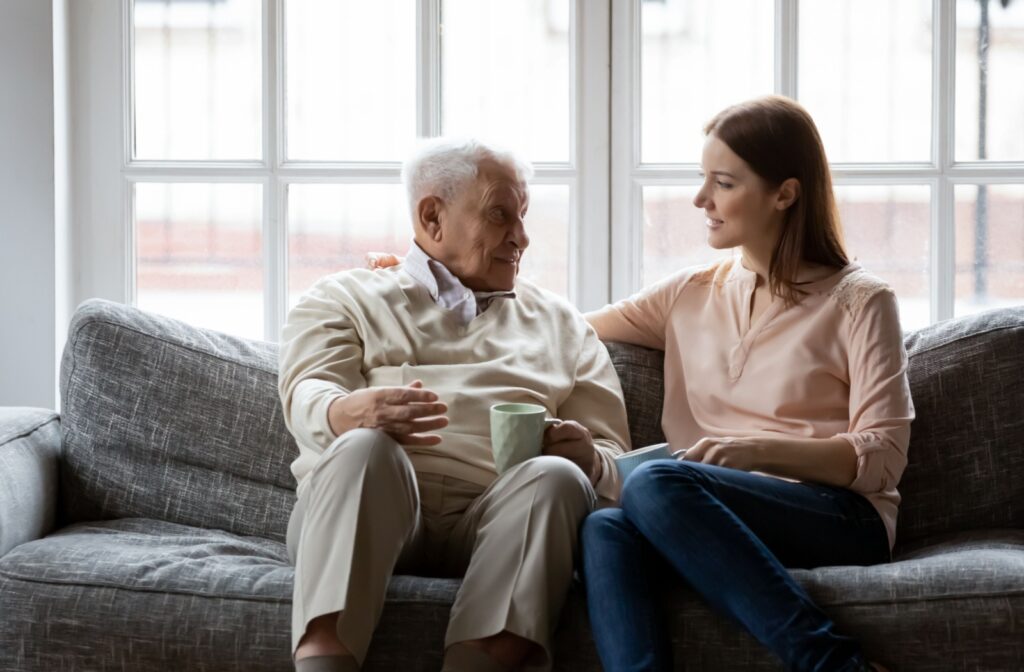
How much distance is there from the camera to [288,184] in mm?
2959

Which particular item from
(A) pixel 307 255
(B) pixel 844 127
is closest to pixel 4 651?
(A) pixel 307 255

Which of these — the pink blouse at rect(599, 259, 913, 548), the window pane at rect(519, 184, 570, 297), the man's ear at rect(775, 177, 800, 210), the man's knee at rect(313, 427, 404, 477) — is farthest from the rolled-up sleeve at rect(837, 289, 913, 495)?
the window pane at rect(519, 184, 570, 297)

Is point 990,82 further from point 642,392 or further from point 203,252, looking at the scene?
point 203,252

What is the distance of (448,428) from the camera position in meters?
2.14

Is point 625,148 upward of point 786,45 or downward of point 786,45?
downward

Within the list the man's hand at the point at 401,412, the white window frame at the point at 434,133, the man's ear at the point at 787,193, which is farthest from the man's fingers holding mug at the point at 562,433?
the white window frame at the point at 434,133

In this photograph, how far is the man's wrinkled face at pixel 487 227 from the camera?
7.45ft

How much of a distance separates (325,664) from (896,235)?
1.91 m

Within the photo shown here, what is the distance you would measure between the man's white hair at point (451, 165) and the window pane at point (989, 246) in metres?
1.26

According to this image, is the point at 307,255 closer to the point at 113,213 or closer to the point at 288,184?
the point at 288,184

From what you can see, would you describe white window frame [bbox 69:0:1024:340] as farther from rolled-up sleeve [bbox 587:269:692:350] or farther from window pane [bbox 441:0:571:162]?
rolled-up sleeve [bbox 587:269:692:350]

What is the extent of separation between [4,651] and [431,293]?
0.98 m

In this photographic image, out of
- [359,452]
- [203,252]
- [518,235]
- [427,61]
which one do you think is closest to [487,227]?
[518,235]

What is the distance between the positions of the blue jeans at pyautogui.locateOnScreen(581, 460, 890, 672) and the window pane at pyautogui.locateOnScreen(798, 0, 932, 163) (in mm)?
1201
